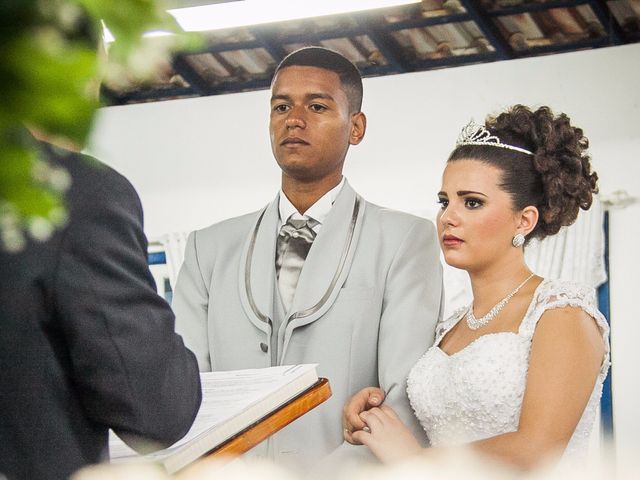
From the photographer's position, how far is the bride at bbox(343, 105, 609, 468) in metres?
2.11

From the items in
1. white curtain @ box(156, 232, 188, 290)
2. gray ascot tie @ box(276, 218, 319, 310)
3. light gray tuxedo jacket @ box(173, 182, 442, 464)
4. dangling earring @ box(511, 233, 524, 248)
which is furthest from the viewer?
white curtain @ box(156, 232, 188, 290)

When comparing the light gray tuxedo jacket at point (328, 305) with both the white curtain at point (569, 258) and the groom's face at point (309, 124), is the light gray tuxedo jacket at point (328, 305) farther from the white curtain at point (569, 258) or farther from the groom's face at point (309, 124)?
the white curtain at point (569, 258)

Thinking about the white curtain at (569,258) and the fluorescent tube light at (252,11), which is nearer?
the fluorescent tube light at (252,11)

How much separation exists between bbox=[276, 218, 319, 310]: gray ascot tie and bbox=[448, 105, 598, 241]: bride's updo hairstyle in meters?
0.67

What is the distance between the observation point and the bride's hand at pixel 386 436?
226cm

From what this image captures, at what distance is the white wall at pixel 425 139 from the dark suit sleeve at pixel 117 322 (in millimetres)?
3420

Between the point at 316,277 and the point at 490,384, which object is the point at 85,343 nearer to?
the point at 490,384

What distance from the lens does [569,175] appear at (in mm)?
2467

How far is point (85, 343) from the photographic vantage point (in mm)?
1052

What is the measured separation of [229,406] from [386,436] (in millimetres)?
1100

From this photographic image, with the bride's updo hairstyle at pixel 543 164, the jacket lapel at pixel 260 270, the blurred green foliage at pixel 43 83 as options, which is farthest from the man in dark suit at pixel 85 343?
the jacket lapel at pixel 260 270

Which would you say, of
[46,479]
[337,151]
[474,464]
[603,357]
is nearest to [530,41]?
[337,151]

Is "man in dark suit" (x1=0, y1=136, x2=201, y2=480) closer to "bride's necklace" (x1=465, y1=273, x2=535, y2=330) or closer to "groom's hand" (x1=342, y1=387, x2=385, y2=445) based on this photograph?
"groom's hand" (x1=342, y1=387, x2=385, y2=445)

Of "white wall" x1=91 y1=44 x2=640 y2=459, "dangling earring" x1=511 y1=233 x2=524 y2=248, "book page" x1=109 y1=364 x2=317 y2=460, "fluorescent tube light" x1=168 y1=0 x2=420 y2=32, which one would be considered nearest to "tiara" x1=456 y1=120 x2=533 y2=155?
"dangling earring" x1=511 y1=233 x2=524 y2=248
